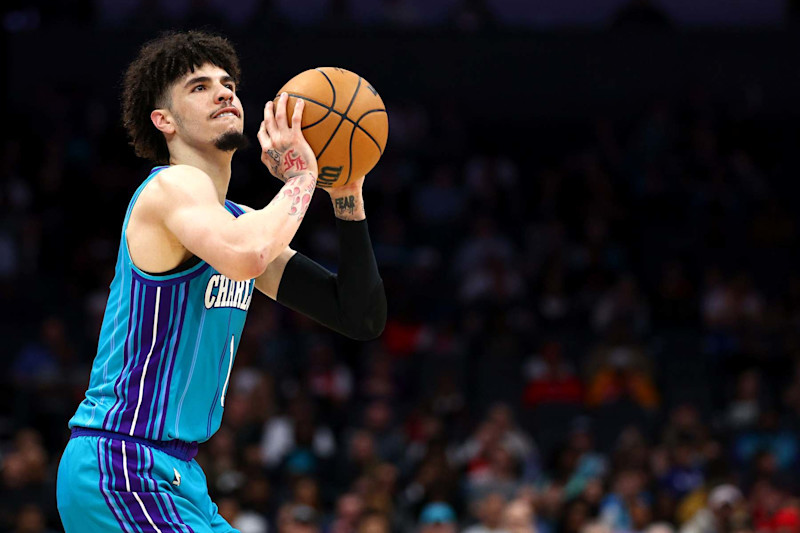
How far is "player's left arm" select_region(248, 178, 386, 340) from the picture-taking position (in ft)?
13.5

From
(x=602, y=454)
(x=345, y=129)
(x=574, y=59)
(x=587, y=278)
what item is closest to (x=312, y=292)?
(x=345, y=129)

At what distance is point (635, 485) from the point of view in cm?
1013

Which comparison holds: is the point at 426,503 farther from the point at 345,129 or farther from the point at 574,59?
the point at 574,59

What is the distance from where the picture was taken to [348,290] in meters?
4.12

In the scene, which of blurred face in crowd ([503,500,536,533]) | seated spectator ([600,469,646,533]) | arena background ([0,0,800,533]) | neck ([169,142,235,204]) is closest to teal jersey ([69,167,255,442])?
neck ([169,142,235,204])

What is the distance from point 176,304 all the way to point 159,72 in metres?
0.85

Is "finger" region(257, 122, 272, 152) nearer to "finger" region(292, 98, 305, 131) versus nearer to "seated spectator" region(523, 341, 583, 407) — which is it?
"finger" region(292, 98, 305, 131)

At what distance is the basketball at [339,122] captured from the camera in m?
3.97

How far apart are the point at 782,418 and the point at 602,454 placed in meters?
1.93

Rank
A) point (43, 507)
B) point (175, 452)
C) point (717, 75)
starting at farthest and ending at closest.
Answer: point (717, 75), point (43, 507), point (175, 452)

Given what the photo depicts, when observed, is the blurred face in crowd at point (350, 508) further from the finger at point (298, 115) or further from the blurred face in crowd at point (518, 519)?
the finger at point (298, 115)

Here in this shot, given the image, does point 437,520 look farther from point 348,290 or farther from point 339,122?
point 339,122

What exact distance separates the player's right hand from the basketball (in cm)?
6

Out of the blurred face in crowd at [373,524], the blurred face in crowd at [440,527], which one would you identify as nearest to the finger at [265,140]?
the blurred face in crowd at [373,524]
